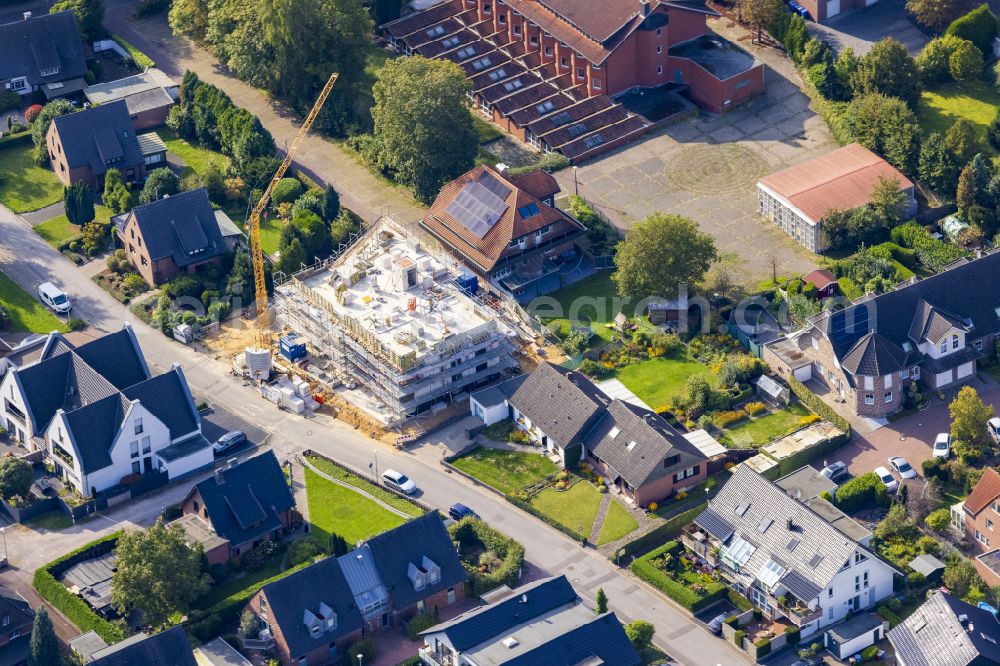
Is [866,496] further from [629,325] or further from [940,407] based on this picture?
[629,325]

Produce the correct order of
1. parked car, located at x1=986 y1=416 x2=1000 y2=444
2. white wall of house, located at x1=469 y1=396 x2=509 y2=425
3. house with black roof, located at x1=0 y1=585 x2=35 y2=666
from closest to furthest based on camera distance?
house with black roof, located at x1=0 y1=585 x2=35 y2=666 → parked car, located at x1=986 y1=416 x2=1000 y2=444 → white wall of house, located at x1=469 y1=396 x2=509 y2=425

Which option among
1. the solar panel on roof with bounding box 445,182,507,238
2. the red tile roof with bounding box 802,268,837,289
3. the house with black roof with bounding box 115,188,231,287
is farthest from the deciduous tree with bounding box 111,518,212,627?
the red tile roof with bounding box 802,268,837,289

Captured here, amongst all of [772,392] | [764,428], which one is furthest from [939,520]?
[772,392]

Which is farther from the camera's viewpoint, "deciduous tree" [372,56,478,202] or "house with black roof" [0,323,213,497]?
"deciduous tree" [372,56,478,202]

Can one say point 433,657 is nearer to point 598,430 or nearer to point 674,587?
point 674,587

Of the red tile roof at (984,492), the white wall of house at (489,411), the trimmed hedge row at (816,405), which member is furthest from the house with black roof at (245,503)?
the red tile roof at (984,492)

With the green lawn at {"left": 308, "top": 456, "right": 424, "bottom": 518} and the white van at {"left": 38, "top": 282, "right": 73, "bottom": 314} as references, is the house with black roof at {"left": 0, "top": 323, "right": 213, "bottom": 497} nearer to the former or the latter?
the green lawn at {"left": 308, "top": 456, "right": 424, "bottom": 518}
